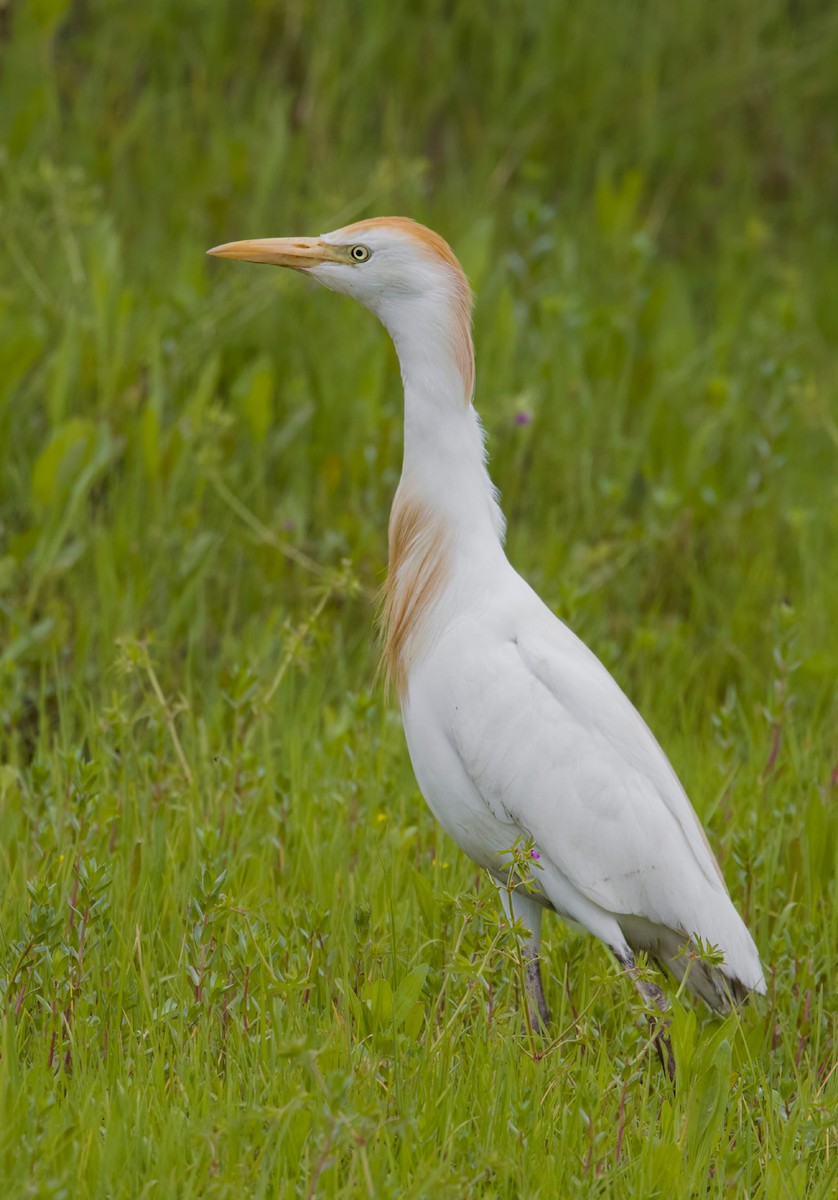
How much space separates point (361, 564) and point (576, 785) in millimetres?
1963

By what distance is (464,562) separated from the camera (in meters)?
3.39

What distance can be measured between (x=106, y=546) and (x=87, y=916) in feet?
6.39

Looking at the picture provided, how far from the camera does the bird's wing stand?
10.4ft

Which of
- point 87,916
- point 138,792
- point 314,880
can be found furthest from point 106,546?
point 87,916

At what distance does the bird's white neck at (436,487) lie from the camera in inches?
131

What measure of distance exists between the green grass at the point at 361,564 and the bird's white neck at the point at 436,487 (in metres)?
0.29

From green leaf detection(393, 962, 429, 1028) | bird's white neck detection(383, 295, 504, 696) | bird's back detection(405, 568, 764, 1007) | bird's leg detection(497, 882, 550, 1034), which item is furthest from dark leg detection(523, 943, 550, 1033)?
bird's white neck detection(383, 295, 504, 696)

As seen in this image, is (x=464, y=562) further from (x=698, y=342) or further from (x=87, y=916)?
(x=698, y=342)

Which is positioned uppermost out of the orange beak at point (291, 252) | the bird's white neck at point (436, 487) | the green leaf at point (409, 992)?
the orange beak at point (291, 252)

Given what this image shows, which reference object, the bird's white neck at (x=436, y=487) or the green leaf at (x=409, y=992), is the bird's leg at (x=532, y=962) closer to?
the green leaf at (x=409, y=992)

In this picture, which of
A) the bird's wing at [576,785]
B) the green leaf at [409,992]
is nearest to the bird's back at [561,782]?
the bird's wing at [576,785]

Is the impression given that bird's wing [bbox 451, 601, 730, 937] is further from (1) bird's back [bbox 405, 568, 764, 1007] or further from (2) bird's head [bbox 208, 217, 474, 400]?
(2) bird's head [bbox 208, 217, 474, 400]

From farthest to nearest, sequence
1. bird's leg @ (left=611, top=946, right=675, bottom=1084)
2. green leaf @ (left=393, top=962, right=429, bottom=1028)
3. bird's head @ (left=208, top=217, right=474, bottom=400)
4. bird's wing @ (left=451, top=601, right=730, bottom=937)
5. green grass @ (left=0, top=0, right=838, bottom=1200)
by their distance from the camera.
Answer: bird's head @ (left=208, top=217, right=474, bottom=400) → bird's wing @ (left=451, top=601, right=730, bottom=937) → bird's leg @ (left=611, top=946, right=675, bottom=1084) → green leaf @ (left=393, top=962, right=429, bottom=1028) → green grass @ (left=0, top=0, right=838, bottom=1200)

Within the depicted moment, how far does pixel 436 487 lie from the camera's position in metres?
3.42
